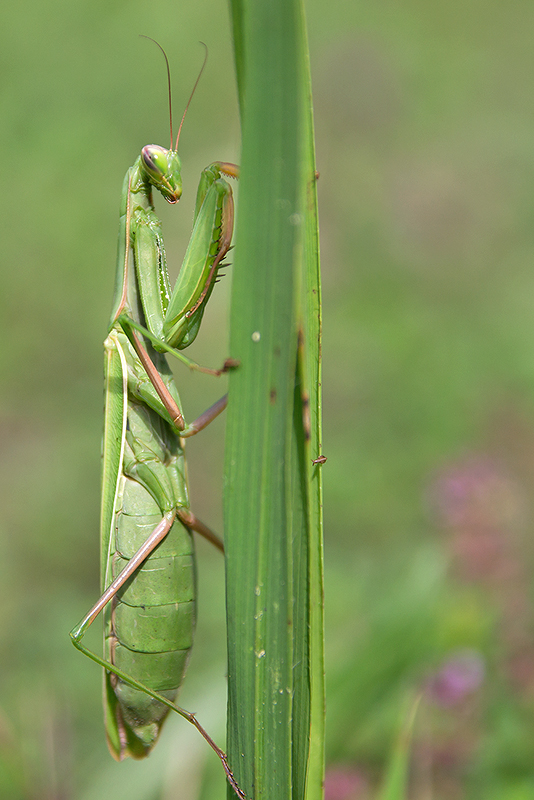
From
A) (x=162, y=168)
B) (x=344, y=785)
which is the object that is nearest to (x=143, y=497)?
(x=162, y=168)

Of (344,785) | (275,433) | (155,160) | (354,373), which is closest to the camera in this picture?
(275,433)

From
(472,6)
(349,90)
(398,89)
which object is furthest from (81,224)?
(472,6)

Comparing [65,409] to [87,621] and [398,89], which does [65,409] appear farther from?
[398,89]

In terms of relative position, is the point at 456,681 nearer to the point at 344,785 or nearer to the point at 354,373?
the point at 344,785

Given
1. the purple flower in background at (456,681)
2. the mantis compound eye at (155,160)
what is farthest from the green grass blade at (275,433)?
the purple flower in background at (456,681)

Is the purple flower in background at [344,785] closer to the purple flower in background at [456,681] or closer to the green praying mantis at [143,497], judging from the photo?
the purple flower in background at [456,681]

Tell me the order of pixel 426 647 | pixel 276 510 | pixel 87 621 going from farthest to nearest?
pixel 426 647, pixel 87 621, pixel 276 510
